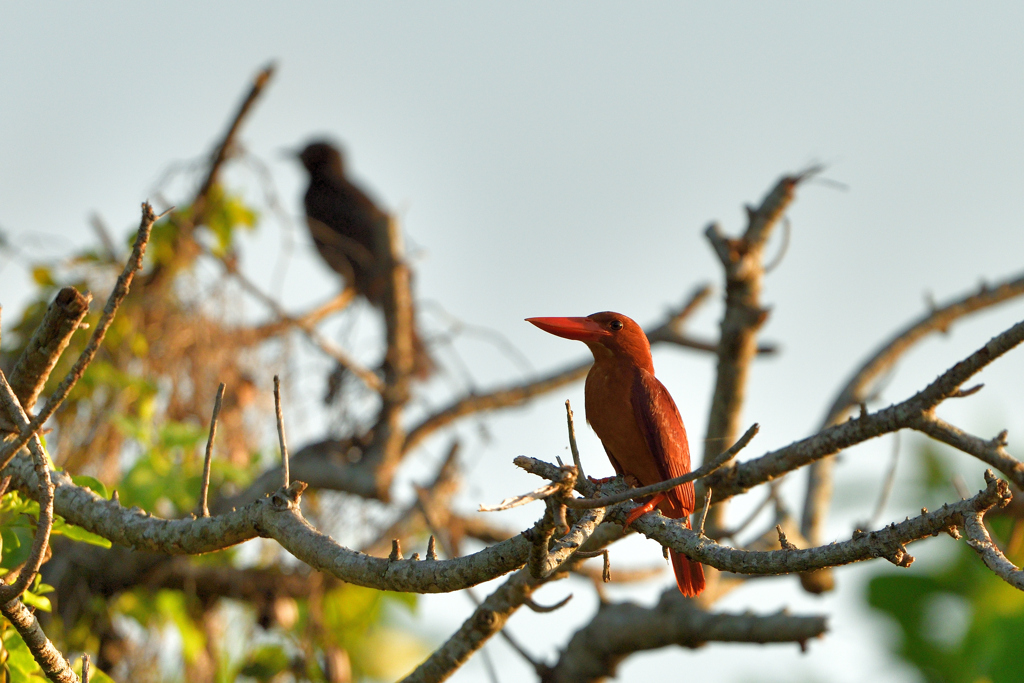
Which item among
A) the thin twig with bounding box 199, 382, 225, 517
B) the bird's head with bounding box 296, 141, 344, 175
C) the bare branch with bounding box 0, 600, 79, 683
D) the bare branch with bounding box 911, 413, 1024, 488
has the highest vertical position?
the bird's head with bounding box 296, 141, 344, 175

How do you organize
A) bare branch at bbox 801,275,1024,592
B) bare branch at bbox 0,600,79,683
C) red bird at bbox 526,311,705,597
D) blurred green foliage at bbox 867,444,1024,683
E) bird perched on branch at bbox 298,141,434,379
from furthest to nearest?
blurred green foliage at bbox 867,444,1024,683 < bird perched on branch at bbox 298,141,434,379 < bare branch at bbox 801,275,1024,592 < red bird at bbox 526,311,705,597 < bare branch at bbox 0,600,79,683

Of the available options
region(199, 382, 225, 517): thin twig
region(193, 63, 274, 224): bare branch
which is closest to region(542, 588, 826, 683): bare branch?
region(199, 382, 225, 517): thin twig

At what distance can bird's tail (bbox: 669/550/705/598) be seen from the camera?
7.41 ft

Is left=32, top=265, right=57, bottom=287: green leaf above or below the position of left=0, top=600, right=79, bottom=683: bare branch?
above

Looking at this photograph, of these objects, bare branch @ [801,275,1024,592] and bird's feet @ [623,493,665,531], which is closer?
bird's feet @ [623,493,665,531]

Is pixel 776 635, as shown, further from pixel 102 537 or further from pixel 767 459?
pixel 102 537

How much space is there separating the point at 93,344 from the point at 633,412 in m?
1.29

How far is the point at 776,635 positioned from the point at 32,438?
7.71ft

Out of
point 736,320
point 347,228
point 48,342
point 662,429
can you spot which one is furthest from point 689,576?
point 347,228

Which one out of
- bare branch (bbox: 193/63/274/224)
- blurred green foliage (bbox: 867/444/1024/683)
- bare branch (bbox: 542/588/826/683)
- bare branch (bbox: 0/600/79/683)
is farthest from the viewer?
blurred green foliage (bbox: 867/444/1024/683)

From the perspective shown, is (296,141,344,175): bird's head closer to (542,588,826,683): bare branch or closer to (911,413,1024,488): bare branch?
(542,588,826,683): bare branch

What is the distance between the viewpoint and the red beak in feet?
7.98

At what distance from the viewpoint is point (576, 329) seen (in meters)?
2.46

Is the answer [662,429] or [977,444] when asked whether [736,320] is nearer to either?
[662,429]
